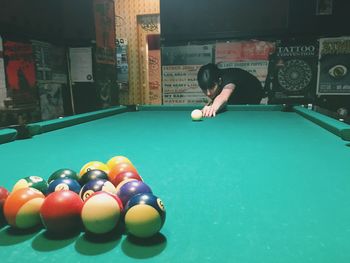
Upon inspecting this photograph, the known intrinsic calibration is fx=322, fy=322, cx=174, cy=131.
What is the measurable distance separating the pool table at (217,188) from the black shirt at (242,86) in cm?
206

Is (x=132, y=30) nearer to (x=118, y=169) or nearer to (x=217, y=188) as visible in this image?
(x=118, y=169)

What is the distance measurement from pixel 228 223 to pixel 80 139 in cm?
143

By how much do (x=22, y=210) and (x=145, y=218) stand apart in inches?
12.5

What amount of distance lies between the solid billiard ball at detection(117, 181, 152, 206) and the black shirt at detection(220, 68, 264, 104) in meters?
3.42

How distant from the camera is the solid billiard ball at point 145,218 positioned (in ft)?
2.38

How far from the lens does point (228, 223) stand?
0.78 metres

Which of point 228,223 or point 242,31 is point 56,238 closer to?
point 228,223

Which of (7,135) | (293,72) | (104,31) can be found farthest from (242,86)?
(7,135)

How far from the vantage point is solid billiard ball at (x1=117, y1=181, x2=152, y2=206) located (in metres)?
0.85

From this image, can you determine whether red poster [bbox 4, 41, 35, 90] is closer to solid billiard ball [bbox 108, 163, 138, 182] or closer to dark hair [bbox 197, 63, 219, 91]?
dark hair [bbox 197, 63, 219, 91]

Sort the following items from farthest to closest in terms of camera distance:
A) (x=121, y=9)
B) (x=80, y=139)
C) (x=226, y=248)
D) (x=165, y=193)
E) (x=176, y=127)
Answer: (x=121, y=9)
(x=176, y=127)
(x=80, y=139)
(x=165, y=193)
(x=226, y=248)

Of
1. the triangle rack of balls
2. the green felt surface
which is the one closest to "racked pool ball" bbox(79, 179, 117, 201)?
the triangle rack of balls

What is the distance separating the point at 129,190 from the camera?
859mm

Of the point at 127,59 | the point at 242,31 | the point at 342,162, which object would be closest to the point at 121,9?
the point at 127,59
